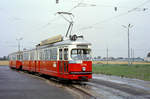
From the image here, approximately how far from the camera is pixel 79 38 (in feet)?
60.5

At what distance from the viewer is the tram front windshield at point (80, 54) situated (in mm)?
17312

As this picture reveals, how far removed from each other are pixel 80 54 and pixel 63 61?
1326mm

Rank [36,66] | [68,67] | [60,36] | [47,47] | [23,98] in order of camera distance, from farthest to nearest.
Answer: [36,66] → [47,47] → [60,36] → [68,67] → [23,98]

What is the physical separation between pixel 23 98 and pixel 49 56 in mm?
9764

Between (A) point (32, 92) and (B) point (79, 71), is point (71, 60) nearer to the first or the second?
(B) point (79, 71)

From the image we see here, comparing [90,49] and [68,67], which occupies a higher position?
[90,49]

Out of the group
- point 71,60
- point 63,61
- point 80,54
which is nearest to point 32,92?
point 71,60

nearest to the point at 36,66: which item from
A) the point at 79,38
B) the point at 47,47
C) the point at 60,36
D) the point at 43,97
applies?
the point at 47,47

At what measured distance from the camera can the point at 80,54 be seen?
17.5 m

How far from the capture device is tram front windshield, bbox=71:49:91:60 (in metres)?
17.3

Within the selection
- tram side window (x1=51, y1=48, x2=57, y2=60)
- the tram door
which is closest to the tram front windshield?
the tram door

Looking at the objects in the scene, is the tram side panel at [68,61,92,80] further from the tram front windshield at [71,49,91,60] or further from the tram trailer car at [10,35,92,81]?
the tram front windshield at [71,49,91,60]

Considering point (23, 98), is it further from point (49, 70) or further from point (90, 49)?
point (49, 70)

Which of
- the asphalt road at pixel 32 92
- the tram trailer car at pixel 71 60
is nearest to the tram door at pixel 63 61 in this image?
the tram trailer car at pixel 71 60
